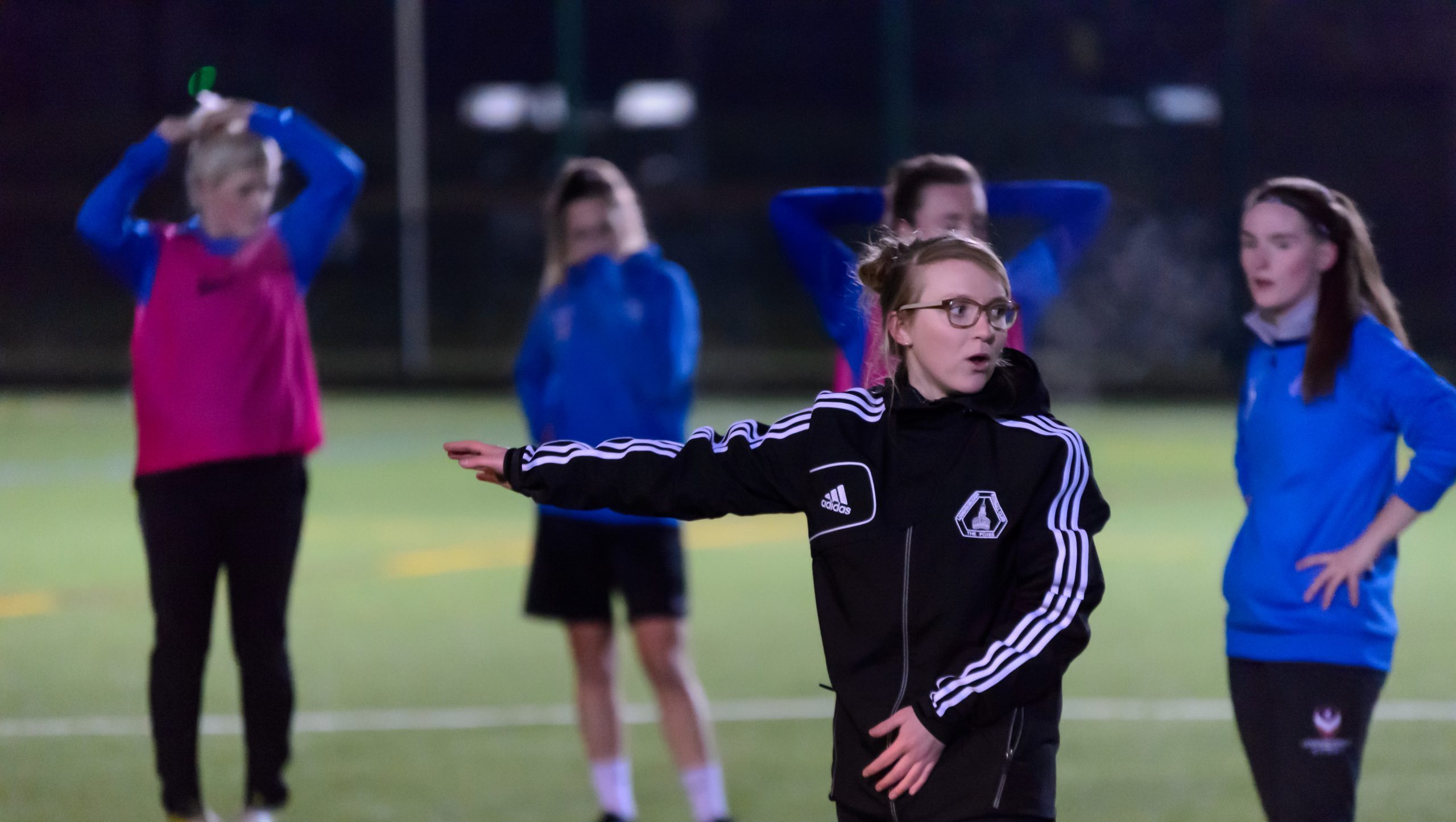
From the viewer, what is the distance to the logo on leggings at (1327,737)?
366 centimetres

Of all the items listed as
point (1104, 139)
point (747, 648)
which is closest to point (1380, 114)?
point (1104, 139)

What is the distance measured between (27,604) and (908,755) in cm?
645

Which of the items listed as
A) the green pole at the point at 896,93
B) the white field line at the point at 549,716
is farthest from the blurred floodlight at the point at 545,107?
the white field line at the point at 549,716

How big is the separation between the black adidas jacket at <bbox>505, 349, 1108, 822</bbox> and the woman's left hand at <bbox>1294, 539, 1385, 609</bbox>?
75cm

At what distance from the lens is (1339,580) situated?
3631mm

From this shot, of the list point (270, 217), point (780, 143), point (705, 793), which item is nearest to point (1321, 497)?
point (705, 793)

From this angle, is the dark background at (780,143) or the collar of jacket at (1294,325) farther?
the dark background at (780,143)

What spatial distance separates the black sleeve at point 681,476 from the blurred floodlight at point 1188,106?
14.1 meters

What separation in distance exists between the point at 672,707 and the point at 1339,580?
1909mm

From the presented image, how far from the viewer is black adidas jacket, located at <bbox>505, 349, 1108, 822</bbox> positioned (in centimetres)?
296

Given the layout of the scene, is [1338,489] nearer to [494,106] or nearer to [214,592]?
[214,592]

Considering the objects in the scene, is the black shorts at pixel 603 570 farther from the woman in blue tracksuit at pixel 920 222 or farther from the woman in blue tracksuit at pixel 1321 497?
the woman in blue tracksuit at pixel 1321 497

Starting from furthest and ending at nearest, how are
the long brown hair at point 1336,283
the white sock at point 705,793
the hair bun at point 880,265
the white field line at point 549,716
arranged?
the white field line at point 549,716, the white sock at point 705,793, the long brown hair at point 1336,283, the hair bun at point 880,265

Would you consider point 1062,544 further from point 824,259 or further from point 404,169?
point 404,169
